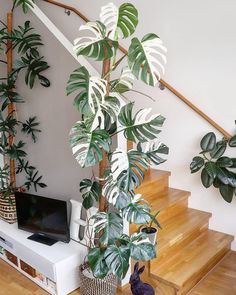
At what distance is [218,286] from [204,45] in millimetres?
2138

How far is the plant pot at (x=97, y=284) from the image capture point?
2297mm

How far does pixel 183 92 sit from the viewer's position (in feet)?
10.1

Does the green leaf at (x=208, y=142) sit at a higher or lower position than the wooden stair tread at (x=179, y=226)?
higher

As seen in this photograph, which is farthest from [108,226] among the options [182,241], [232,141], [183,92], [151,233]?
[183,92]

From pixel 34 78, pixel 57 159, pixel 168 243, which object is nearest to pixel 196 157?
pixel 168 243

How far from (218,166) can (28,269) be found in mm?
1951

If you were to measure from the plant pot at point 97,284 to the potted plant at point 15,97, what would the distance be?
1171 mm

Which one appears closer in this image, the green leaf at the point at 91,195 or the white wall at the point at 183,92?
the green leaf at the point at 91,195

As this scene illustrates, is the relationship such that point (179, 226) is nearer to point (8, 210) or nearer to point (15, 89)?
point (8, 210)

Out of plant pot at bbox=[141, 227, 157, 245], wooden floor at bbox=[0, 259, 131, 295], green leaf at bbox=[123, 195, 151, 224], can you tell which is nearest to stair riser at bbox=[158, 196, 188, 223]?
plant pot at bbox=[141, 227, 157, 245]

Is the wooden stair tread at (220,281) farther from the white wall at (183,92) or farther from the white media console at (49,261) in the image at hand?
the white media console at (49,261)

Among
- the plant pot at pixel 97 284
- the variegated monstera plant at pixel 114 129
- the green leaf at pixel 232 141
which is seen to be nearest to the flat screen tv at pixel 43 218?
the plant pot at pixel 97 284

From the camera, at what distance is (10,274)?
9.46 feet

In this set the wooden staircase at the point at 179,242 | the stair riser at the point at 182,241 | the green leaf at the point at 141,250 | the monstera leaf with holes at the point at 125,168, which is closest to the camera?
the monstera leaf with holes at the point at 125,168
